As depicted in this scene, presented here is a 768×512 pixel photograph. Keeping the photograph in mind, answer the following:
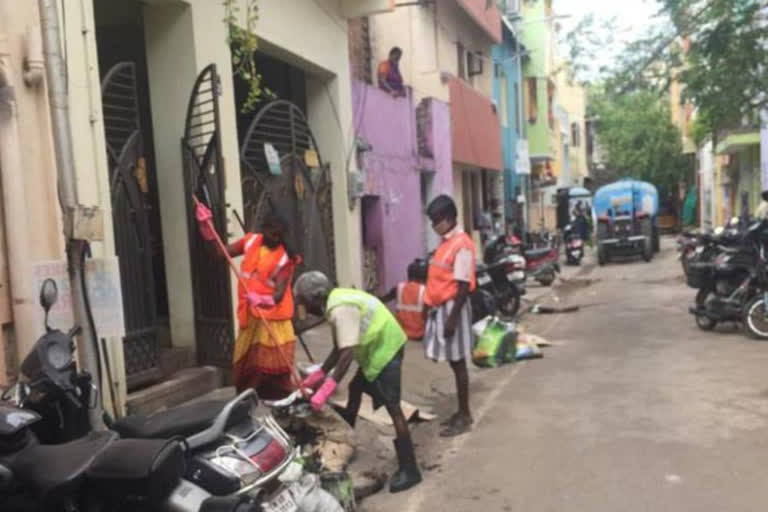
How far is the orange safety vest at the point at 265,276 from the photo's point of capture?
5613 mm

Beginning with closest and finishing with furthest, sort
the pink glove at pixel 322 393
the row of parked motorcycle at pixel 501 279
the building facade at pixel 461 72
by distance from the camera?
the pink glove at pixel 322 393, the row of parked motorcycle at pixel 501 279, the building facade at pixel 461 72

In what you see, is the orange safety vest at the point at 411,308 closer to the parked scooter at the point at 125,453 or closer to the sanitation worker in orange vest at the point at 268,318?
the sanitation worker in orange vest at the point at 268,318

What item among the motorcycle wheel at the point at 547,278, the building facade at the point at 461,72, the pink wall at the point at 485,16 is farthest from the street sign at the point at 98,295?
the pink wall at the point at 485,16

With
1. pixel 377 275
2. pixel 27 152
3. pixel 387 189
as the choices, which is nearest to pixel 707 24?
pixel 387 189

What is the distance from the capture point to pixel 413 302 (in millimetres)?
10398

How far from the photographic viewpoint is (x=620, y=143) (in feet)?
134

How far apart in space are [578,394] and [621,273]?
527 inches

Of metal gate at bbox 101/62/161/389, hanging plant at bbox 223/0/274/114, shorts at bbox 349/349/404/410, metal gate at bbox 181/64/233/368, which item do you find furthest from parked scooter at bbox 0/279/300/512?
hanging plant at bbox 223/0/274/114

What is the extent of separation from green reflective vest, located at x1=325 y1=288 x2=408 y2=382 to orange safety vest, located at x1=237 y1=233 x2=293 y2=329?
2.86 feet

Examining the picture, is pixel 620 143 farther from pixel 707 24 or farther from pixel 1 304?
pixel 1 304

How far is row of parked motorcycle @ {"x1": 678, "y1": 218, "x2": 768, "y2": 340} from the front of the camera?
379 inches

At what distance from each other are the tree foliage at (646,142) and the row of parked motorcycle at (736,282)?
3029 cm

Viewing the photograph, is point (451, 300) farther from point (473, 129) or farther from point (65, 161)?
point (473, 129)

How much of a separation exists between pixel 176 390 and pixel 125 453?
10.7 ft
